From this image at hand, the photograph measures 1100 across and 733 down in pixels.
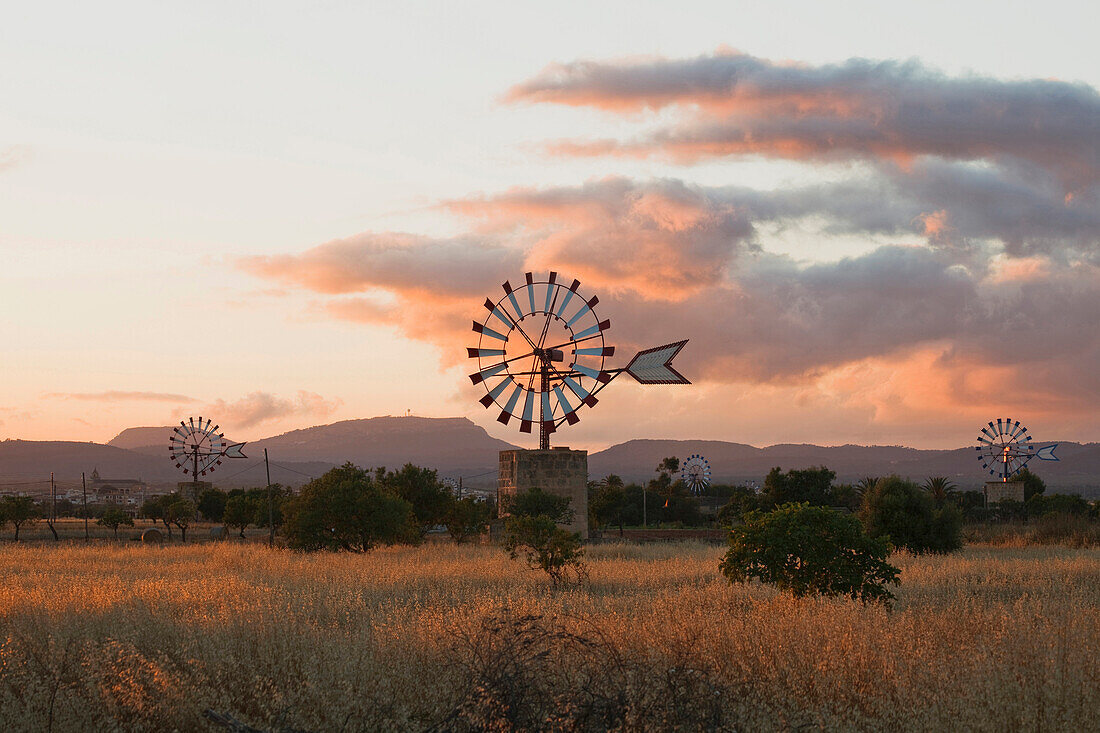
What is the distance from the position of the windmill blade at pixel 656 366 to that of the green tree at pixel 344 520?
1163 centimetres

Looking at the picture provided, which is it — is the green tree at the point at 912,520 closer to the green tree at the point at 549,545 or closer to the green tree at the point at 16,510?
the green tree at the point at 549,545

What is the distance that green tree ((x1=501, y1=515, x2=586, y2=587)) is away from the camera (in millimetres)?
21047

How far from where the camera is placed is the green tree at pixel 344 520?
1206 inches

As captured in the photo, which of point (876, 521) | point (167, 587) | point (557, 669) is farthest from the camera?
point (876, 521)

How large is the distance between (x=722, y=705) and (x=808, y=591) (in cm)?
820

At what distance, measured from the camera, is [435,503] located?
132 ft

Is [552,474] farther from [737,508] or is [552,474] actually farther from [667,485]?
[667,485]

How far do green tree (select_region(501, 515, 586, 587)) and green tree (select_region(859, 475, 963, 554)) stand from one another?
42.6ft

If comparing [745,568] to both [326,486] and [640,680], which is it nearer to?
[640,680]

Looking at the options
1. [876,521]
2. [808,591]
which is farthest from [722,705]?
[876,521]

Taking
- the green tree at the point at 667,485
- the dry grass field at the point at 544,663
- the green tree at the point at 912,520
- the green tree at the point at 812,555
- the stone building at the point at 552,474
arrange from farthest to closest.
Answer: the green tree at the point at 667,485, the stone building at the point at 552,474, the green tree at the point at 912,520, the green tree at the point at 812,555, the dry grass field at the point at 544,663

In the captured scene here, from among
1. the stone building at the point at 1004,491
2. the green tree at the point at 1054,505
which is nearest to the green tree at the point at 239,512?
the green tree at the point at 1054,505

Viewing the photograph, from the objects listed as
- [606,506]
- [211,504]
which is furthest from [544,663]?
[211,504]

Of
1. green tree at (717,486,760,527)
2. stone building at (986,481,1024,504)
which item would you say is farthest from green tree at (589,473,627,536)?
stone building at (986,481,1024,504)
